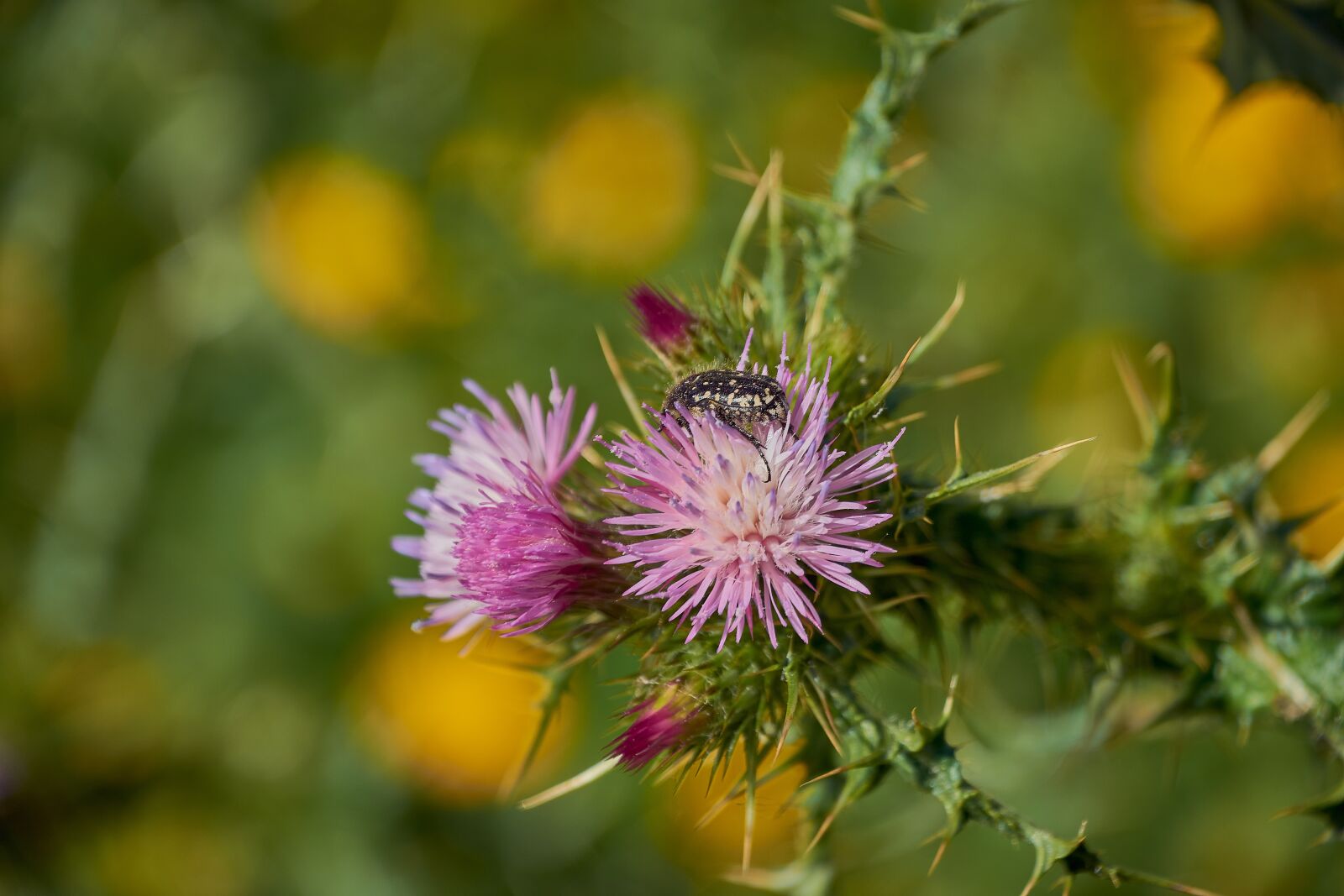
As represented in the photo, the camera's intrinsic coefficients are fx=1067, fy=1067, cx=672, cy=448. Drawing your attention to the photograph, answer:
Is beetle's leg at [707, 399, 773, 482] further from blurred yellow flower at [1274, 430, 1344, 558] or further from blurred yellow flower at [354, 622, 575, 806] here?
blurred yellow flower at [1274, 430, 1344, 558]

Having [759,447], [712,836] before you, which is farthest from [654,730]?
[712,836]

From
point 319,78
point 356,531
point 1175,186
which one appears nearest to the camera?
point 1175,186

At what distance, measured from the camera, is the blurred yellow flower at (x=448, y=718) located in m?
4.34

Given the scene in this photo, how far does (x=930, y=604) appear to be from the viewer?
85.0 inches

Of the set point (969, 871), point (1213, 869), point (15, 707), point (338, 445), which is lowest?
point (15, 707)

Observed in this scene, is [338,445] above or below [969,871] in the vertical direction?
above

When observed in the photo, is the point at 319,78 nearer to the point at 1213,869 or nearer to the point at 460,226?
Answer: the point at 460,226

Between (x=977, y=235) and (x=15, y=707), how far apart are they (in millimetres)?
4757

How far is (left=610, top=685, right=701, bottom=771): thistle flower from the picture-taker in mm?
1671

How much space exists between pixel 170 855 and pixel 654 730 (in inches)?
155

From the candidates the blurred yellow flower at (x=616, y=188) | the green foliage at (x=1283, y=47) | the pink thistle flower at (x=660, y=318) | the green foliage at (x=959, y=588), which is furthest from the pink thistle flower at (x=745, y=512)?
the blurred yellow flower at (x=616, y=188)

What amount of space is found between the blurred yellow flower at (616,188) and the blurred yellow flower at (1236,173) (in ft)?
6.67

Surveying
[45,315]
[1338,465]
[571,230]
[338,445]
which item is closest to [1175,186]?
[1338,465]

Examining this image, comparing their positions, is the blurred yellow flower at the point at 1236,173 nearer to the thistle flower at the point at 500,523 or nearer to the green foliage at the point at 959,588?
the green foliage at the point at 959,588
